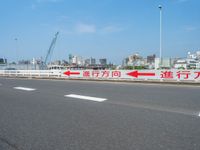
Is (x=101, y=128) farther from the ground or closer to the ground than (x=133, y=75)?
closer to the ground

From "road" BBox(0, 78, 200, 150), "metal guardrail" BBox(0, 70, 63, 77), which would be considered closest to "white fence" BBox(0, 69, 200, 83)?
"metal guardrail" BBox(0, 70, 63, 77)

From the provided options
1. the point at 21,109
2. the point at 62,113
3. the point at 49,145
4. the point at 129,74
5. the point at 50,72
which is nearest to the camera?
the point at 49,145

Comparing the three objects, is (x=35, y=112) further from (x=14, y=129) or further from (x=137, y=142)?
(x=137, y=142)

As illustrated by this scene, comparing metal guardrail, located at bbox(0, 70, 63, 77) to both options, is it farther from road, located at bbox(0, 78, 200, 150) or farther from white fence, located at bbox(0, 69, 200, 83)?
road, located at bbox(0, 78, 200, 150)

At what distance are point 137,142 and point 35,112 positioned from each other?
12.8 feet

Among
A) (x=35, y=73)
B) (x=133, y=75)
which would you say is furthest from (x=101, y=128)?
(x=35, y=73)

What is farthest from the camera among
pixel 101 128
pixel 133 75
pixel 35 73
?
pixel 35 73

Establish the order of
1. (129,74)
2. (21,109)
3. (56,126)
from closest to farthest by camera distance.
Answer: (56,126) < (21,109) < (129,74)

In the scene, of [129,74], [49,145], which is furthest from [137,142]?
[129,74]

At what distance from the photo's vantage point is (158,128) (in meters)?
4.93

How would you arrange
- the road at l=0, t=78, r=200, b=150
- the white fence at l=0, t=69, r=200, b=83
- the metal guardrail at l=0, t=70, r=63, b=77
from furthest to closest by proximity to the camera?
1. the metal guardrail at l=0, t=70, r=63, b=77
2. the white fence at l=0, t=69, r=200, b=83
3. the road at l=0, t=78, r=200, b=150

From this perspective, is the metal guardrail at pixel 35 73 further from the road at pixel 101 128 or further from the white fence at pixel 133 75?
the road at pixel 101 128

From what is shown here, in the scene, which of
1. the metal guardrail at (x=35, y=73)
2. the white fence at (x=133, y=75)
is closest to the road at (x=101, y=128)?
the white fence at (x=133, y=75)

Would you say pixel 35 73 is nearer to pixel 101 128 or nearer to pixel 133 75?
pixel 133 75
